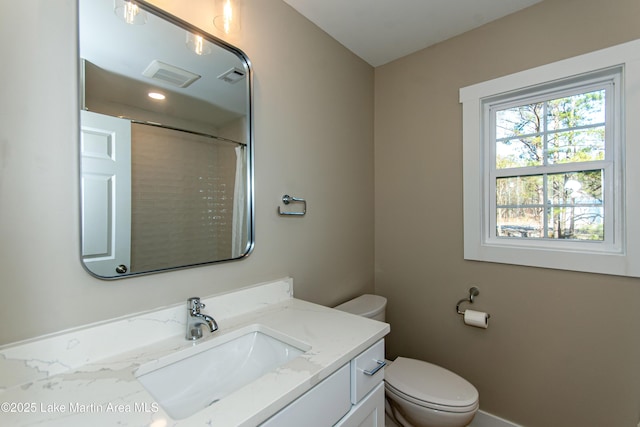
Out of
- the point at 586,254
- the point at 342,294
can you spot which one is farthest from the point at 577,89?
the point at 342,294

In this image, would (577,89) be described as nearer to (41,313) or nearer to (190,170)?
(190,170)

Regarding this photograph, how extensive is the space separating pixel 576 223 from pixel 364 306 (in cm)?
125

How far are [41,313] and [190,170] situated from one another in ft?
2.03

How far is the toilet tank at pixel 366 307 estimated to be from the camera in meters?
1.68

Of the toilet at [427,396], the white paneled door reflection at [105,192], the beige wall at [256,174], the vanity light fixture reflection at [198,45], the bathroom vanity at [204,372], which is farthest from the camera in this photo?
the toilet at [427,396]

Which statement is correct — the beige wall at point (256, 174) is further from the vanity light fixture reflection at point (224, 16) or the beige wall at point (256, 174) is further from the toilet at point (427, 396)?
the toilet at point (427, 396)

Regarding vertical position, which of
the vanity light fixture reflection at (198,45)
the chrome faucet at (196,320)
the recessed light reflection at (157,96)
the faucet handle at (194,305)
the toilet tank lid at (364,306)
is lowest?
the toilet tank lid at (364,306)

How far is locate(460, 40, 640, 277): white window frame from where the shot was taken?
1.28 meters

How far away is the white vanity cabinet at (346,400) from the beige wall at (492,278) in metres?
0.96

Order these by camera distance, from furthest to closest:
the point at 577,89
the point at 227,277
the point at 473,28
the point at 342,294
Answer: the point at 342,294 < the point at 473,28 < the point at 577,89 < the point at 227,277

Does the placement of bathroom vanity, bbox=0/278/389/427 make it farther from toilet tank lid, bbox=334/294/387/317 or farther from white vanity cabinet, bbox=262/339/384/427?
toilet tank lid, bbox=334/294/387/317

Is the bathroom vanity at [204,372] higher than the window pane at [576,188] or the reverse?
the reverse

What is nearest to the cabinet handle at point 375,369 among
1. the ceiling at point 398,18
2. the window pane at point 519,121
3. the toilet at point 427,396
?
the toilet at point 427,396

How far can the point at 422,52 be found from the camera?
1.91 metres
